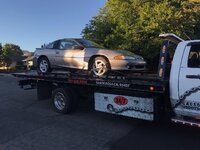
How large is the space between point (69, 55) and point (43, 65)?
1331 millimetres

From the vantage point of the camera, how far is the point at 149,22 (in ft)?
53.0

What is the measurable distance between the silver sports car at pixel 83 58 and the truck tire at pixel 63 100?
2.99 feet

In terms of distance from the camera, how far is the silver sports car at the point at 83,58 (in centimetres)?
680

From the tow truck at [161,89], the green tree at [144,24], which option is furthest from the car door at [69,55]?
the green tree at [144,24]

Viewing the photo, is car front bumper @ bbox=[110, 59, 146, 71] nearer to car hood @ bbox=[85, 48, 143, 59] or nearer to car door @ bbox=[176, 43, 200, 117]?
car hood @ bbox=[85, 48, 143, 59]

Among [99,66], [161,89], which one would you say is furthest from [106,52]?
[161,89]

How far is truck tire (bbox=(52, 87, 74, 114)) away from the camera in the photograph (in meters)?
7.09

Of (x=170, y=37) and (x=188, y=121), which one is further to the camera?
(x=170, y=37)

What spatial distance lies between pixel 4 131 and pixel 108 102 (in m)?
2.56

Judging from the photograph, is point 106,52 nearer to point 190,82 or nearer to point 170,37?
point 170,37

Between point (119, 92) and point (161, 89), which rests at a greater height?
point (161, 89)

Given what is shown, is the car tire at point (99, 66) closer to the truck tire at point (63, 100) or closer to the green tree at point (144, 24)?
the truck tire at point (63, 100)

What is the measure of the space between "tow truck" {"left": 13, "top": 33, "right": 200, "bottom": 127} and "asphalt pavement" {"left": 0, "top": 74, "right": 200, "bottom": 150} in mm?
411

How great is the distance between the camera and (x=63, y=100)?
23.6 feet
